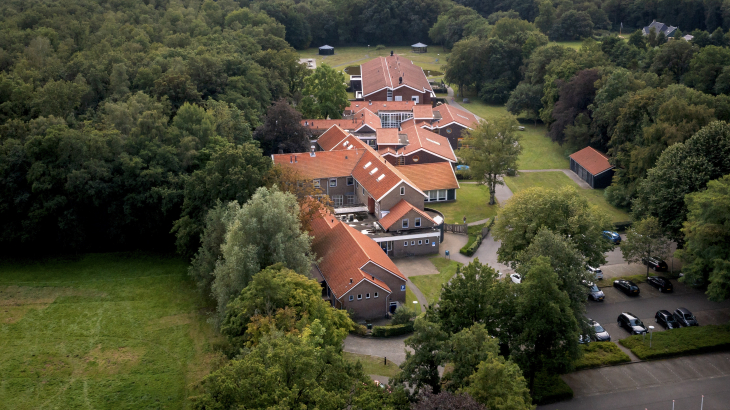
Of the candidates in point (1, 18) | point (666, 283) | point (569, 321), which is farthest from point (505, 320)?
point (1, 18)

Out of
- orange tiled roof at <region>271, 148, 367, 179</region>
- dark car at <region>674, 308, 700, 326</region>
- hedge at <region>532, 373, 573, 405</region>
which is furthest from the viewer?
orange tiled roof at <region>271, 148, 367, 179</region>

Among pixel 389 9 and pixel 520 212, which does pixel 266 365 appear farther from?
pixel 389 9

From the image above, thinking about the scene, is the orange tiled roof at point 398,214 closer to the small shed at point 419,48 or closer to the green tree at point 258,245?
the green tree at point 258,245

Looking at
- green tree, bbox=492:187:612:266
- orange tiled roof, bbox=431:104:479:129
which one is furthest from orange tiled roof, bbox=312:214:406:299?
orange tiled roof, bbox=431:104:479:129

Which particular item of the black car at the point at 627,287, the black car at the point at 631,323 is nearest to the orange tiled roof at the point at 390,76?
the black car at the point at 627,287

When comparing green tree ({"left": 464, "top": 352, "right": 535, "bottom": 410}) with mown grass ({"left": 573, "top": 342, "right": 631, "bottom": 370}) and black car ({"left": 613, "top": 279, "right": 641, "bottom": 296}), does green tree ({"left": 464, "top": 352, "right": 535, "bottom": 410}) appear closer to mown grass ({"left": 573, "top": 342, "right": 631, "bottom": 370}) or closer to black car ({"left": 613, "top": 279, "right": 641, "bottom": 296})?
mown grass ({"left": 573, "top": 342, "right": 631, "bottom": 370})

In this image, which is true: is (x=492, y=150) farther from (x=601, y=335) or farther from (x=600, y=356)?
(x=600, y=356)

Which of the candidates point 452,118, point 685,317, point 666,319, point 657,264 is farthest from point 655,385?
point 452,118
